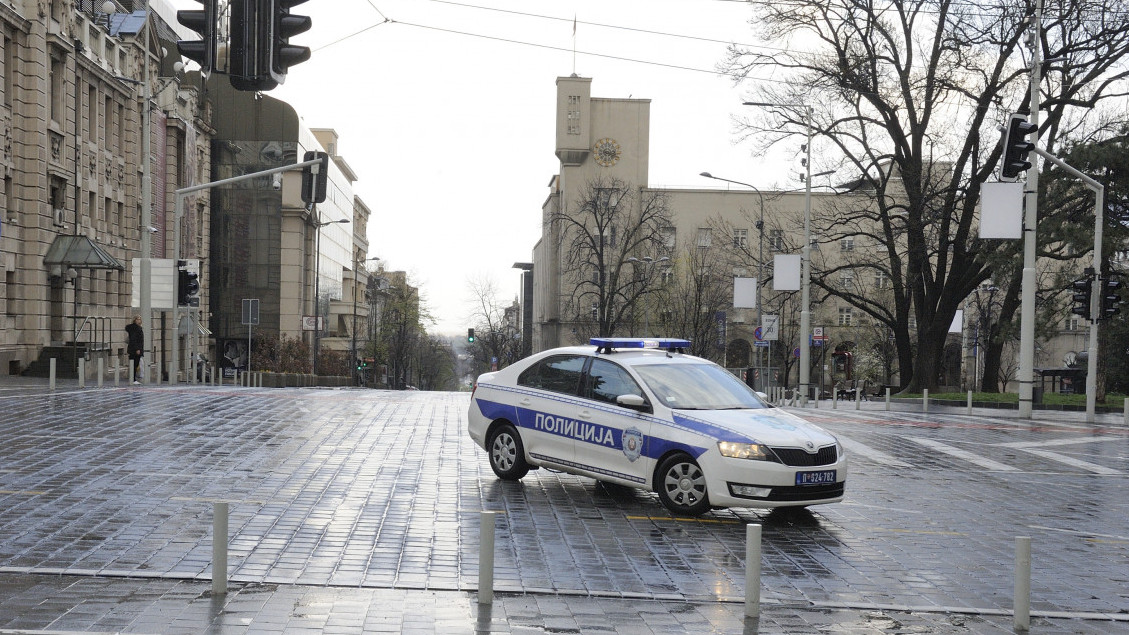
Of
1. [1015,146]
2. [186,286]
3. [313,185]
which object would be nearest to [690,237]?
[186,286]

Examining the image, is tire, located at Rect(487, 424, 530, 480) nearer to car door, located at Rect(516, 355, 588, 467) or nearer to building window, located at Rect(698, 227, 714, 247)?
car door, located at Rect(516, 355, 588, 467)

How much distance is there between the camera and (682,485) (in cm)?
1079

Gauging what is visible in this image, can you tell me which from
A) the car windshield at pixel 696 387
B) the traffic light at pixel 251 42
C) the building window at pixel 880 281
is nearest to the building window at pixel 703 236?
the building window at pixel 880 281

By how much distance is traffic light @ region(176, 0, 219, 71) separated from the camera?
10.1 metres

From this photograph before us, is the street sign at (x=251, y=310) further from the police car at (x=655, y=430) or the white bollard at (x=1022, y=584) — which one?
the white bollard at (x=1022, y=584)

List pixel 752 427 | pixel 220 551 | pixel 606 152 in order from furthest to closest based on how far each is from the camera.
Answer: pixel 606 152 → pixel 752 427 → pixel 220 551

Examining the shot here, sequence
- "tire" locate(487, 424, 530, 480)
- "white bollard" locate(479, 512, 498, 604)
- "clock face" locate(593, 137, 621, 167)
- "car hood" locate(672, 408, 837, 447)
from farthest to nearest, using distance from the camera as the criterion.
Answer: "clock face" locate(593, 137, 621, 167)
"tire" locate(487, 424, 530, 480)
"car hood" locate(672, 408, 837, 447)
"white bollard" locate(479, 512, 498, 604)

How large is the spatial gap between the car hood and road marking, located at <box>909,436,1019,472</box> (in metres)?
6.09

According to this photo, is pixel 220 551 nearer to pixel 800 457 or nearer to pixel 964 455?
pixel 800 457

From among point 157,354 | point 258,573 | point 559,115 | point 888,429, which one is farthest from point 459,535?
point 559,115

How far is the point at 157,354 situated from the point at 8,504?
4403cm

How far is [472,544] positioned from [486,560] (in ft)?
7.23

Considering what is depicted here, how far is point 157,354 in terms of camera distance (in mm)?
52062

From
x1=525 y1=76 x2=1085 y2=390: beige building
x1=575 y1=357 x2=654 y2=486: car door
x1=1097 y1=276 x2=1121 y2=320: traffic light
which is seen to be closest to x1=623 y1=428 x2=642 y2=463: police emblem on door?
x1=575 y1=357 x2=654 y2=486: car door
